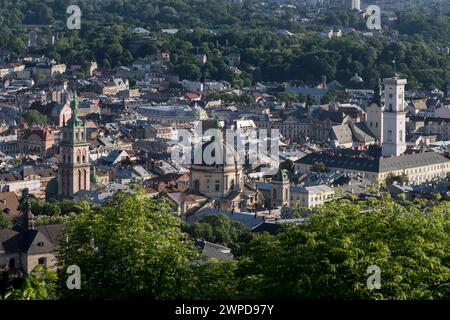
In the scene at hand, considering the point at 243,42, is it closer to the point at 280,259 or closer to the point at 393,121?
the point at 393,121

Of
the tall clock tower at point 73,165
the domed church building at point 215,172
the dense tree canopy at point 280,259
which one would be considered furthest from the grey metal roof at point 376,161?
the dense tree canopy at point 280,259

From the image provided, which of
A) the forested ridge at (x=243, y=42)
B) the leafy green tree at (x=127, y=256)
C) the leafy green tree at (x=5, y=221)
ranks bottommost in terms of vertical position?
the leafy green tree at (x=5, y=221)

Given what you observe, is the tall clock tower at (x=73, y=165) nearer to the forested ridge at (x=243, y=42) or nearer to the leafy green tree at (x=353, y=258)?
the leafy green tree at (x=353, y=258)

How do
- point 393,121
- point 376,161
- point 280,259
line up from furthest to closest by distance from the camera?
point 393,121
point 376,161
point 280,259

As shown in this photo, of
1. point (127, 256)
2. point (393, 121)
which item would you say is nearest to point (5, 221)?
point (127, 256)

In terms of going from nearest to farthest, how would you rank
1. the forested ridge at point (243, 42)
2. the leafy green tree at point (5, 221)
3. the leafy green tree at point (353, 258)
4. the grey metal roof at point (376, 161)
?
the leafy green tree at point (353, 258)
the leafy green tree at point (5, 221)
the grey metal roof at point (376, 161)
the forested ridge at point (243, 42)

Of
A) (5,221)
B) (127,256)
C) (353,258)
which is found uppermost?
(353,258)

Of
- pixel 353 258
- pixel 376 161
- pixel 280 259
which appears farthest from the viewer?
pixel 376 161
